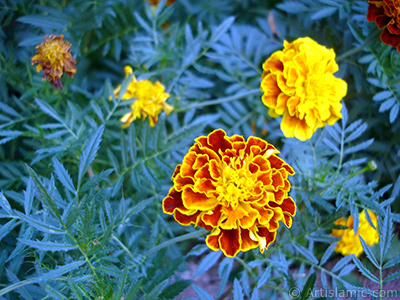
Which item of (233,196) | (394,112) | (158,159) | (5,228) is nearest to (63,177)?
(5,228)

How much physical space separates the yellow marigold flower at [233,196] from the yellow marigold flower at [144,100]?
0.45 meters

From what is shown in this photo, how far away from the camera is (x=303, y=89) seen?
111cm

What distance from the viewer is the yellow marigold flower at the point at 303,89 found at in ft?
3.60

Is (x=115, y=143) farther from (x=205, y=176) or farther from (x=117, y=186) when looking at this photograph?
(x=205, y=176)

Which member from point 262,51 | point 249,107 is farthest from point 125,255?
→ point 262,51

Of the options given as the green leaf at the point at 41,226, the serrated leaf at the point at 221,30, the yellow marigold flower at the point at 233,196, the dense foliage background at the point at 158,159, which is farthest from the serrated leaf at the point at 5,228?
the serrated leaf at the point at 221,30

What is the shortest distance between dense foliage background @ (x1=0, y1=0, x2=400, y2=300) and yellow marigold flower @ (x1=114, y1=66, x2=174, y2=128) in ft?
0.18

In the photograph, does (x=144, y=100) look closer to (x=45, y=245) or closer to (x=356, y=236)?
(x=45, y=245)

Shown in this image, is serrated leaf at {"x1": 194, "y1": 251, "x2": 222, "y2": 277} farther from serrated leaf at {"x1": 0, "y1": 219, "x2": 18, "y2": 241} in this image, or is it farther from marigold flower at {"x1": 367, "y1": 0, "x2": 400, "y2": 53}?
marigold flower at {"x1": 367, "y1": 0, "x2": 400, "y2": 53}

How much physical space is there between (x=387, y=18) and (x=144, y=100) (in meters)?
0.86

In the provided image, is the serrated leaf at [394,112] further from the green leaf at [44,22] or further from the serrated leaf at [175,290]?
the green leaf at [44,22]

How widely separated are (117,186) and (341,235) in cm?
82

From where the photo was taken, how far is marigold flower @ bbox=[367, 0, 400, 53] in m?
1.11

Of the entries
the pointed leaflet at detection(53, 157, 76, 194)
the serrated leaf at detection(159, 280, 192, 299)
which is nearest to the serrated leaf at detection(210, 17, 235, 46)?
the pointed leaflet at detection(53, 157, 76, 194)
